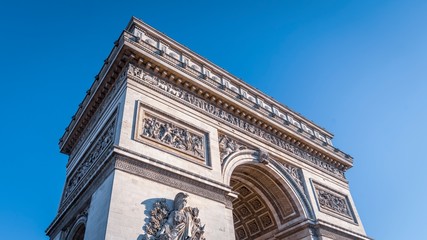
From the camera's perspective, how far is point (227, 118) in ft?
46.6

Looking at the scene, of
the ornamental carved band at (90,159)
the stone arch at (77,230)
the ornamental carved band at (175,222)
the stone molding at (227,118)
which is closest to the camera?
the ornamental carved band at (175,222)

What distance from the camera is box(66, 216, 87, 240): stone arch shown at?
10.9m

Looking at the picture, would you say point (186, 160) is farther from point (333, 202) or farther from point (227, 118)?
point (333, 202)

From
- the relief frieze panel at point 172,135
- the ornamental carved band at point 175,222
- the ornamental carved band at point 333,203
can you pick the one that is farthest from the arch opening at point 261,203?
the ornamental carved band at point 175,222

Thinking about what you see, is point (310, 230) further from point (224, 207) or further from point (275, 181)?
point (224, 207)

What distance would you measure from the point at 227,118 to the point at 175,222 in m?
5.83

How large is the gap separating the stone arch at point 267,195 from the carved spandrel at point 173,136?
1.98m

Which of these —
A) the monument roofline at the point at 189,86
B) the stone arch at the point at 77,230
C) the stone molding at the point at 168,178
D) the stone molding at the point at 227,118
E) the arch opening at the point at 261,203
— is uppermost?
the monument roofline at the point at 189,86

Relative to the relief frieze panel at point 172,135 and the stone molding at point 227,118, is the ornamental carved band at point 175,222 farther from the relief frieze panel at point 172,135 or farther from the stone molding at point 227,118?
the stone molding at point 227,118

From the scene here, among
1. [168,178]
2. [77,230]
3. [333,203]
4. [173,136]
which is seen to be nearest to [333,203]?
[333,203]

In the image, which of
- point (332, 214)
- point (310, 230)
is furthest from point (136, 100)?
point (332, 214)

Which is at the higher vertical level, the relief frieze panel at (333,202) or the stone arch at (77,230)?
the relief frieze panel at (333,202)

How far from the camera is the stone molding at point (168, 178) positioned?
9656mm

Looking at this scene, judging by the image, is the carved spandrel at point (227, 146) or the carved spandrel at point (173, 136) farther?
the carved spandrel at point (227, 146)
